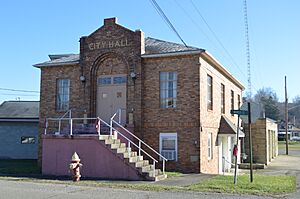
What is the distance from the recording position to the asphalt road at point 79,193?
11.2 meters

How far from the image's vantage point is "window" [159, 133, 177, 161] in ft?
63.8

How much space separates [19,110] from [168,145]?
1855 cm

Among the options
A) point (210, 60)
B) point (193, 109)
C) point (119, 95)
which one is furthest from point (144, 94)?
point (210, 60)

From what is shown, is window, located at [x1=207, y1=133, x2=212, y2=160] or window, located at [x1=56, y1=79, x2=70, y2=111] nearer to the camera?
window, located at [x1=207, y1=133, x2=212, y2=160]

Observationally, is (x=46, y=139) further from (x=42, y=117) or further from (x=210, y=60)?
(x=210, y=60)

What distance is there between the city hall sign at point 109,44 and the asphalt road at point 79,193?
31.5 ft

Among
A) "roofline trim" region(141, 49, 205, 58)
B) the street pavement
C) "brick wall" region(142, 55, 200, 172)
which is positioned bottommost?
the street pavement

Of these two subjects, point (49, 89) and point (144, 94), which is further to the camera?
point (49, 89)

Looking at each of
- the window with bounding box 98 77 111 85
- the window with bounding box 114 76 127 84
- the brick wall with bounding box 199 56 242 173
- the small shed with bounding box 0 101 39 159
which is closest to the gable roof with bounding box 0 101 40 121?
the small shed with bounding box 0 101 39 159

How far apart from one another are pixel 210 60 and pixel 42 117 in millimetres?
10886

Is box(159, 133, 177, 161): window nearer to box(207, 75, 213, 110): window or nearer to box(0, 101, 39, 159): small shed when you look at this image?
box(207, 75, 213, 110): window

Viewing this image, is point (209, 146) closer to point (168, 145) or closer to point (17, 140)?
point (168, 145)

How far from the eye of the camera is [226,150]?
26.0 m

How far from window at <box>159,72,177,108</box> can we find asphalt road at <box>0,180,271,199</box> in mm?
7905
